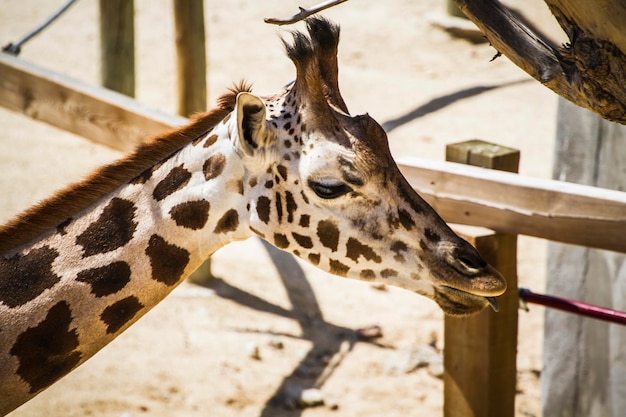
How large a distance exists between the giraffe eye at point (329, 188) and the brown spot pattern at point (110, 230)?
1.94 feet

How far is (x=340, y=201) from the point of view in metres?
2.51

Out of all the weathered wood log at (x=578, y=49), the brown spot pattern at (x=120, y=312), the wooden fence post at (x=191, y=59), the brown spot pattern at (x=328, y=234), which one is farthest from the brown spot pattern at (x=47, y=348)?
the wooden fence post at (x=191, y=59)

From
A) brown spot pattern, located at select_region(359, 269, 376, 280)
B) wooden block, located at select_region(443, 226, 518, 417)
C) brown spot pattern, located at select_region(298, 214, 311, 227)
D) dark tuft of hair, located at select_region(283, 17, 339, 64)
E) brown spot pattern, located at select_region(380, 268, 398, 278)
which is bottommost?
wooden block, located at select_region(443, 226, 518, 417)

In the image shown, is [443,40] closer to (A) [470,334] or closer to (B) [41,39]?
(B) [41,39]

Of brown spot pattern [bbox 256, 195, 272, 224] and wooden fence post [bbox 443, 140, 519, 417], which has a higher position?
brown spot pattern [bbox 256, 195, 272, 224]

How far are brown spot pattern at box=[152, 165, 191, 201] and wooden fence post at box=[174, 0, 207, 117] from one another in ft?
9.69

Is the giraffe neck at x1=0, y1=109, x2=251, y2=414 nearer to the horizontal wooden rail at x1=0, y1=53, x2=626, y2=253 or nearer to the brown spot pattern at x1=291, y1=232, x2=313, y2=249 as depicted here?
the brown spot pattern at x1=291, y1=232, x2=313, y2=249

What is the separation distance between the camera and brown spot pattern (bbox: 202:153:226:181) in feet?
8.45

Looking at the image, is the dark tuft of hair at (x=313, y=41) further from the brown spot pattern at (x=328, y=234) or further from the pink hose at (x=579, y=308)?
the pink hose at (x=579, y=308)

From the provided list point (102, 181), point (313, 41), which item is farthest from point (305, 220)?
point (102, 181)

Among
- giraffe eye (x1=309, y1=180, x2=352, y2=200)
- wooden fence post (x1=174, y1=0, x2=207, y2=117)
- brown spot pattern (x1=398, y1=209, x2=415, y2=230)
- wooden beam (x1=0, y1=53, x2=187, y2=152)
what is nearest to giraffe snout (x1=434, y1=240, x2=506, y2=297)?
brown spot pattern (x1=398, y1=209, x2=415, y2=230)

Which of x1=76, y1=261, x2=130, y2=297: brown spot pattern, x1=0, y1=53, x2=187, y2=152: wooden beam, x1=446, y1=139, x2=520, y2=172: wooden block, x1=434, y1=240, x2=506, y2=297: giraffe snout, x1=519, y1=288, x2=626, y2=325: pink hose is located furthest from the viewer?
x1=0, y1=53, x2=187, y2=152: wooden beam

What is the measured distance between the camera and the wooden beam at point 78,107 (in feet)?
14.0

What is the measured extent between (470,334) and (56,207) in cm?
152
